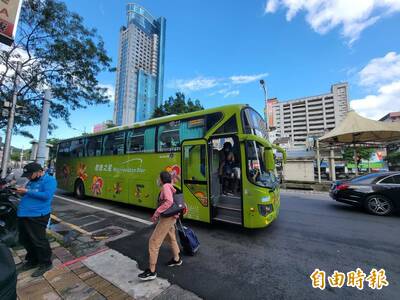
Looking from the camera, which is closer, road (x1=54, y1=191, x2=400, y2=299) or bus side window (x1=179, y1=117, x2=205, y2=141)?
road (x1=54, y1=191, x2=400, y2=299)

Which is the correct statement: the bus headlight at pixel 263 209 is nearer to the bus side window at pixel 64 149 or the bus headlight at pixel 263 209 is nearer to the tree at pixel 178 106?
the bus side window at pixel 64 149

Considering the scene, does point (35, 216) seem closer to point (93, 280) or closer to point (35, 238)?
point (35, 238)

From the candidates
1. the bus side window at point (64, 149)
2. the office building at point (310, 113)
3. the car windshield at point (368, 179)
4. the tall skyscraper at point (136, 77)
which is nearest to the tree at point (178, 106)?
the bus side window at point (64, 149)

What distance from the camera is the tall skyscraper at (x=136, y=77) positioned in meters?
49.9

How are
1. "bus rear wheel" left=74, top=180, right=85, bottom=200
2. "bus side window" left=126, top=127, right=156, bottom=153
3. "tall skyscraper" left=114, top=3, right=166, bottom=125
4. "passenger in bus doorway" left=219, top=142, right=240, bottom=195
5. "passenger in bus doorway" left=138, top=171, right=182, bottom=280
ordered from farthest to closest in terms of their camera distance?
"tall skyscraper" left=114, top=3, right=166, bottom=125
"bus rear wheel" left=74, top=180, right=85, bottom=200
"bus side window" left=126, top=127, right=156, bottom=153
"passenger in bus doorway" left=219, top=142, right=240, bottom=195
"passenger in bus doorway" left=138, top=171, right=182, bottom=280

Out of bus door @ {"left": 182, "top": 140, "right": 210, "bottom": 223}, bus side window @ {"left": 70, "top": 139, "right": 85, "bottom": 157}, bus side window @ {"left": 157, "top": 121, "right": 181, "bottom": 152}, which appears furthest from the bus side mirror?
bus side window @ {"left": 70, "top": 139, "right": 85, "bottom": 157}

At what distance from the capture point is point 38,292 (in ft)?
8.18

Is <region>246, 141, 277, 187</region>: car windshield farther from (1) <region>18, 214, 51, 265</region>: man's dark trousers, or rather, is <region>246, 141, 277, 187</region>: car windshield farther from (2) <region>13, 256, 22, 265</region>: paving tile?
(2) <region>13, 256, 22, 265</region>: paving tile

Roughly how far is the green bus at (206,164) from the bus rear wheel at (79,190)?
2.52 meters

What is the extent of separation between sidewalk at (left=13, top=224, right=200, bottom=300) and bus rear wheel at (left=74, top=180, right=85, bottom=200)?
6.03 metres

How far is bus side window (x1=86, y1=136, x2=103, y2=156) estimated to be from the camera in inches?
319

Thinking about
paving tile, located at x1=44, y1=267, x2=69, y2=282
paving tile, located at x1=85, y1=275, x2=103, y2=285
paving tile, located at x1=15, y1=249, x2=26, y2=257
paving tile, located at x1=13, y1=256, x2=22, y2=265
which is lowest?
paving tile, located at x1=85, y1=275, x2=103, y2=285

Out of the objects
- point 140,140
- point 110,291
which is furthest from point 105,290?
point 140,140

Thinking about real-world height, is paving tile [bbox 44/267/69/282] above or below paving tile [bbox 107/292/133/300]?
above
